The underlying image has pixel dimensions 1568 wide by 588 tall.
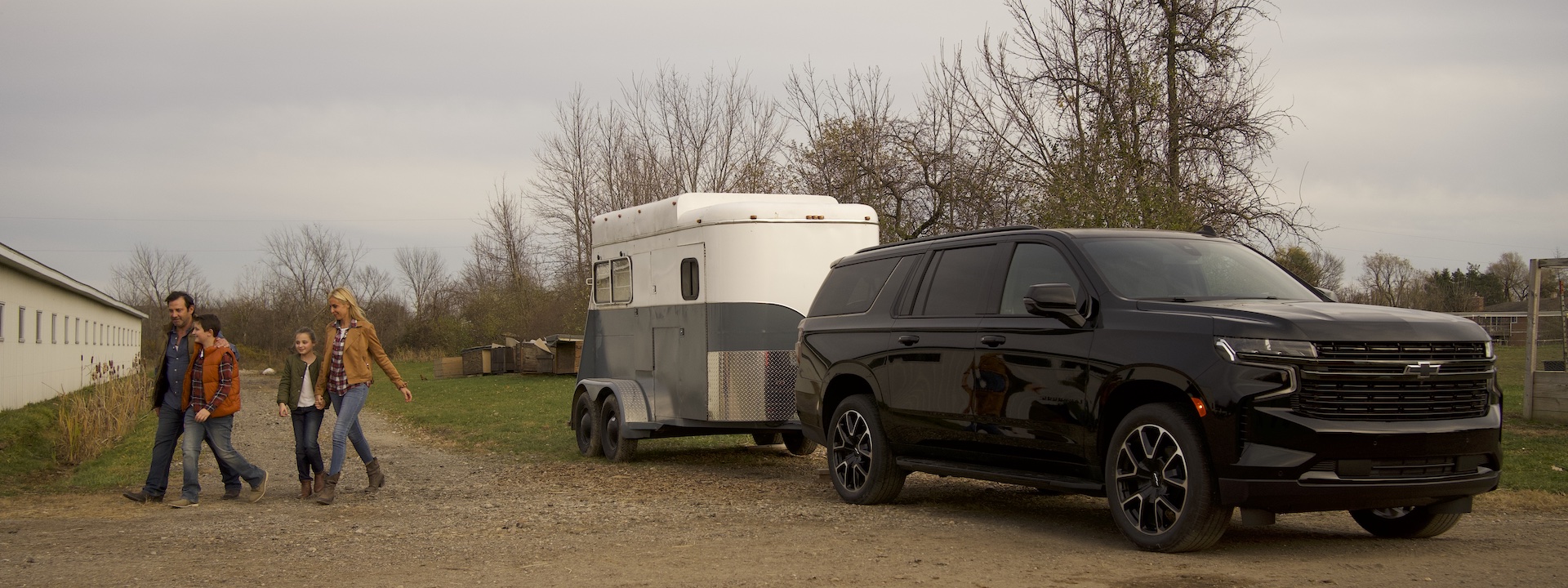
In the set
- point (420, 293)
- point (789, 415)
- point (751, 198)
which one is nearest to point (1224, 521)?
point (789, 415)

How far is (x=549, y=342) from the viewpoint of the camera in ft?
120

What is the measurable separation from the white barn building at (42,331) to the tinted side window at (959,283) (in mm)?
16725

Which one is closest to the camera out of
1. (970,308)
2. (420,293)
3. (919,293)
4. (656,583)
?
(656,583)

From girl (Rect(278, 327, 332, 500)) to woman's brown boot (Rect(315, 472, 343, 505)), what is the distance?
131 mm

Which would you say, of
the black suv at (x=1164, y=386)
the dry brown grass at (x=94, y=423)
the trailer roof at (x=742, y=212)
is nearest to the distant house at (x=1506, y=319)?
the trailer roof at (x=742, y=212)

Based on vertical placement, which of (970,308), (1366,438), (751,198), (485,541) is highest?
(751,198)

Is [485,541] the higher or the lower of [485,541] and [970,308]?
the lower

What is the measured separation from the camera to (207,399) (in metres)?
9.94

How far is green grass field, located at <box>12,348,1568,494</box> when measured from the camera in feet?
38.9

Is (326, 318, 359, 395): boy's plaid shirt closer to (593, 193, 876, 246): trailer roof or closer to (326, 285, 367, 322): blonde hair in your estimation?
(326, 285, 367, 322): blonde hair

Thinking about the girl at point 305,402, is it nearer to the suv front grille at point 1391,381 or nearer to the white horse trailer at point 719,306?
the white horse trailer at point 719,306

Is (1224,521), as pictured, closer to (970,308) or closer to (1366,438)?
(1366,438)

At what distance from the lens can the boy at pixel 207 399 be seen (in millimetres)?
9867

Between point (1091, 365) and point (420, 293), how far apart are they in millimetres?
81199
